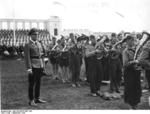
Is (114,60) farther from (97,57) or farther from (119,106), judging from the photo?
(119,106)

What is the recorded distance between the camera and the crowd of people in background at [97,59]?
721cm

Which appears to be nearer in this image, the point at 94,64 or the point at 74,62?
the point at 94,64

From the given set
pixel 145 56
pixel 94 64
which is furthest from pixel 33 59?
pixel 145 56

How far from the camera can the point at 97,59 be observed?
9.24m

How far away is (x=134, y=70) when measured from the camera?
7043mm

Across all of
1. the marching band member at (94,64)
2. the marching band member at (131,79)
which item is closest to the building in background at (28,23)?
the marching band member at (94,64)

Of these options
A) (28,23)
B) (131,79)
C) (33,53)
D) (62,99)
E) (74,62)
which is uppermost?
(28,23)

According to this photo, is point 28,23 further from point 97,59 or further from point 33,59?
point 33,59

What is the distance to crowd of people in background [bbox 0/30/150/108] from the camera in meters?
7.21

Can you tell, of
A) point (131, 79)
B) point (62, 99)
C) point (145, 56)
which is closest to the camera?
point (145, 56)

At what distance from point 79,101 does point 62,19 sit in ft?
8.87

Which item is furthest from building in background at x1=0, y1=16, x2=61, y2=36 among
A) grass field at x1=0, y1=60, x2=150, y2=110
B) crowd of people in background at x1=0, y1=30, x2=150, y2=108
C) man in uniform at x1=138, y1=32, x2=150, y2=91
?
man in uniform at x1=138, y1=32, x2=150, y2=91

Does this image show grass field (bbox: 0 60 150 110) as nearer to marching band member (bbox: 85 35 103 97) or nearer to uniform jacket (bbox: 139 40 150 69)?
marching band member (bbox: 85 35 103 97)

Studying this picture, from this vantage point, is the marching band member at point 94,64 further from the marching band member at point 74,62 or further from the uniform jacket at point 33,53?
the marching band member at point 74,62
